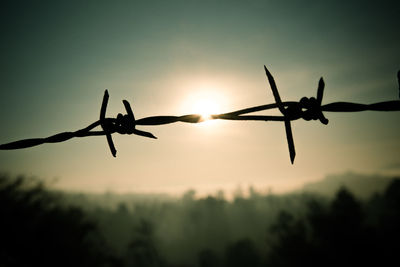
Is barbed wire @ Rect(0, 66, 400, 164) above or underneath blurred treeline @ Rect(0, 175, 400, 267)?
above

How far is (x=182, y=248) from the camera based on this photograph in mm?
83438

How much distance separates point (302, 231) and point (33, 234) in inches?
1671

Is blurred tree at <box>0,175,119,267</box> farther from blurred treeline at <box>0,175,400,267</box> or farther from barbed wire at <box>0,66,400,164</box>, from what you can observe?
barbed wire at <box>0,66,400,164</box>

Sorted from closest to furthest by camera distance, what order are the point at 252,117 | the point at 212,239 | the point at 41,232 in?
the point at 252,117, the point at 41,232, the point at 212,239

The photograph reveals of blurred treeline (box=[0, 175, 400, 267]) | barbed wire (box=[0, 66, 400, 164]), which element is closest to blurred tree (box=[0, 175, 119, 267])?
blurred treeline (box=[0, 175, 400, 267])

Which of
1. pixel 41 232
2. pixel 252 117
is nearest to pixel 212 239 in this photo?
pixel 41 232

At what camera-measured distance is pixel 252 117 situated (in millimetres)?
1350

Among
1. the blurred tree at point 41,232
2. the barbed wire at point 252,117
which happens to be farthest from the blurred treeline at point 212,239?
the barbed wire at point 252,117

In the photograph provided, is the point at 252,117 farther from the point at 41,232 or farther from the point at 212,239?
the point at 212,239

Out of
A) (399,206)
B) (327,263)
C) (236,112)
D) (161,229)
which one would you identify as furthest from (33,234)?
(161,229)

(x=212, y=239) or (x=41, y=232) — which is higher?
(x=41, y=232)

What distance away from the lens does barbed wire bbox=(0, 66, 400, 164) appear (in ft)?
4.27

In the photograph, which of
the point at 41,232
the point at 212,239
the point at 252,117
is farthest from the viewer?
the point at 212,239

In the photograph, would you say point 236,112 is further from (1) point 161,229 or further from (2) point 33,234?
(1) point 161,229
